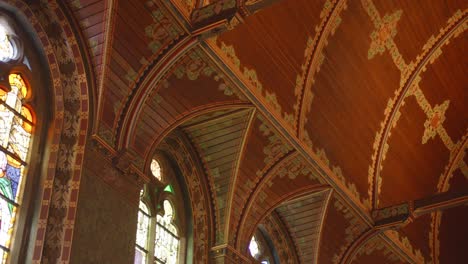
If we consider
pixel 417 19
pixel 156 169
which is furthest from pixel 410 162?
pixel 156 169

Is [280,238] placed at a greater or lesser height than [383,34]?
lesser

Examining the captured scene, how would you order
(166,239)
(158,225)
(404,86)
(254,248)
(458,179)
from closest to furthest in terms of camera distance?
(158,225) < (166,239) < (254,248) < (404,86) < (458,179)

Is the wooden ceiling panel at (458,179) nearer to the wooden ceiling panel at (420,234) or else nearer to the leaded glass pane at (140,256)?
→ the wooden ceiling panel at (420,234)

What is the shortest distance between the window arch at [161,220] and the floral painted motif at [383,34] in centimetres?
458

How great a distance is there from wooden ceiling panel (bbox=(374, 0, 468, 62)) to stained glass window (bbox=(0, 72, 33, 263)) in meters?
7.14

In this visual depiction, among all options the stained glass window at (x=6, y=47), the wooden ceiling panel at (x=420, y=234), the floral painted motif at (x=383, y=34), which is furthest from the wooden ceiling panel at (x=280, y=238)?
the stained glass window at (x=6, y=47)

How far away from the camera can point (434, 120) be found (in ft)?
55.7

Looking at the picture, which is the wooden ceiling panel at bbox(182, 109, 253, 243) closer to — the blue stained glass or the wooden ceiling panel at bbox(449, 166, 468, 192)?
the blue stained glass

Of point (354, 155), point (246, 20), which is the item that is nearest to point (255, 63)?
point (246, 20)

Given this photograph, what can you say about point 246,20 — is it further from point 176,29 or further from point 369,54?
point 369,54

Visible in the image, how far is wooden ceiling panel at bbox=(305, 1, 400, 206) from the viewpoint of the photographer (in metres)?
13.5

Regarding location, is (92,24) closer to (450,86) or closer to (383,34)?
(383,34)

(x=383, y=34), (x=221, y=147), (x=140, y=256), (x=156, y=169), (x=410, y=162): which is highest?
(x=383, y=34)

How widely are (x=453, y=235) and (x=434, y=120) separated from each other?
13.9 feet
